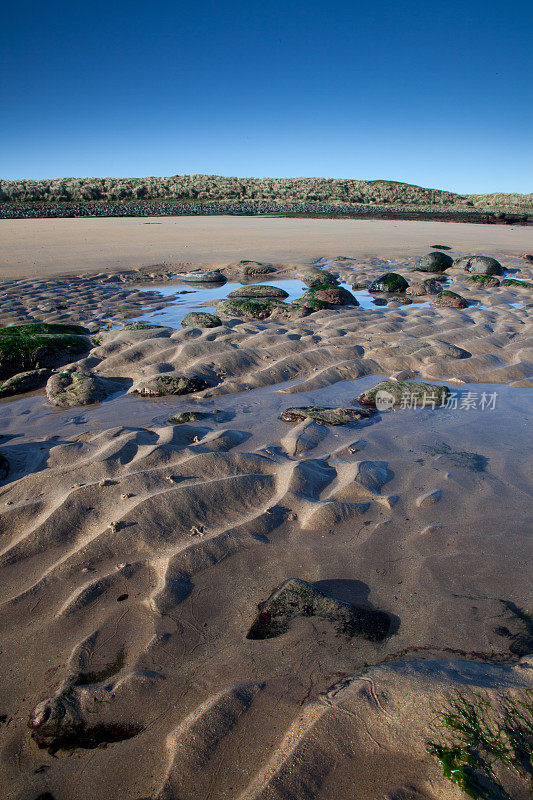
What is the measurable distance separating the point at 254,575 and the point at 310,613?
0.28m

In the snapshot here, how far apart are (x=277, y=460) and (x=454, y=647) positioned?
125cm

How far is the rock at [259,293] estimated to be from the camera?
6.83 m

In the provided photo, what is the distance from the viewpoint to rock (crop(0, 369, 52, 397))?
3.59 metres

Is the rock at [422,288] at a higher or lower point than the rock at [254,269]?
lower

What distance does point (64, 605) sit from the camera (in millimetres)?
1631

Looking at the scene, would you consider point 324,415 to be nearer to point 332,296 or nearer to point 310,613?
point 310,613

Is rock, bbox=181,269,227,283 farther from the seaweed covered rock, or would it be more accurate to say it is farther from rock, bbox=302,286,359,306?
the seaweed covered rock

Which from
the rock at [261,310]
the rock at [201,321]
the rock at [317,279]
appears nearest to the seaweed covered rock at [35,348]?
the rock at [201,321]

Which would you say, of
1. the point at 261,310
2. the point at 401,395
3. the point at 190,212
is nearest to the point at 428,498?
the point at 401,395

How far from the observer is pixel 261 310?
5625mm

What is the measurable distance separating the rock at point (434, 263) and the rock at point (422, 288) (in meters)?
2.04

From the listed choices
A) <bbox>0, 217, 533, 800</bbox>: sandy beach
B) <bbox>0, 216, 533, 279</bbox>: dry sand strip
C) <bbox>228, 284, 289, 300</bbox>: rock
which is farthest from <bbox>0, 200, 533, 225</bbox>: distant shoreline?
<bbox>0, 217, 533, 800</bbox>: sandy beach

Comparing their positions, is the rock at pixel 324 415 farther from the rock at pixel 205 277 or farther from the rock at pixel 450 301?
the rock at pixel 205 277

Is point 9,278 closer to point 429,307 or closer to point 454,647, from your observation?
point 429,307
